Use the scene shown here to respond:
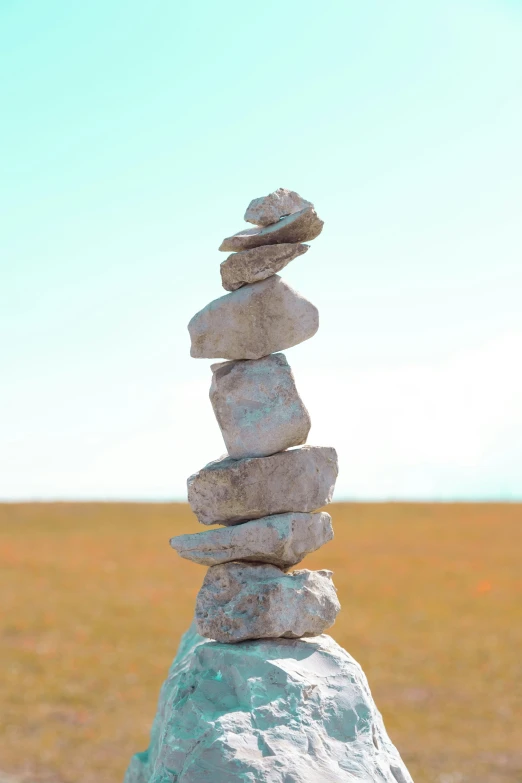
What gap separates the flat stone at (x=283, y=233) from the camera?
16.6 ft

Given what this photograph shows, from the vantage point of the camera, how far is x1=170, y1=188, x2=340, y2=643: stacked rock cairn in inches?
200

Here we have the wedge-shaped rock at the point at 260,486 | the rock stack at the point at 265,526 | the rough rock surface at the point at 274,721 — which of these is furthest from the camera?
the wedge-shaped rock at the point at 260,486

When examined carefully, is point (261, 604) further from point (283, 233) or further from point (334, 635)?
point (334, 635)

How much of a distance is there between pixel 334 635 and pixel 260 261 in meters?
15.9

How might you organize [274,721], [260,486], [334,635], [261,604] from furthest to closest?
[334,635], [260,486], [261,604], [274,721]

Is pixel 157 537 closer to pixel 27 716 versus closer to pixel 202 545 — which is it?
pixel 27 716

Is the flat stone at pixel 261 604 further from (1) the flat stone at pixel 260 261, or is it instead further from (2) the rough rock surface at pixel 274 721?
(1) the flat stone at pixel 260 261

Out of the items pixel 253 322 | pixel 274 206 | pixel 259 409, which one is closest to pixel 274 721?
→ pixel 259 409

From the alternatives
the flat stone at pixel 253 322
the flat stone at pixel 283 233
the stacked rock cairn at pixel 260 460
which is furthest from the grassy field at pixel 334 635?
the flat stone at pixel 283 233

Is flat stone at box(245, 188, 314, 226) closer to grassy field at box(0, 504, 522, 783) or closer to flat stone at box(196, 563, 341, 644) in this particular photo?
flat stone at box(196, 563, 341, 644)

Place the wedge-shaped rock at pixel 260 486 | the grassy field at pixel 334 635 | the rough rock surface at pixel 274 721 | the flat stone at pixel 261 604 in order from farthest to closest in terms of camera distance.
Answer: the grassy field at pixel 334 635 → the wedge-shaped rock at pixel 260 486 → the flat stone at pixel 261 604 → the rough rock surface at pixel 274 721

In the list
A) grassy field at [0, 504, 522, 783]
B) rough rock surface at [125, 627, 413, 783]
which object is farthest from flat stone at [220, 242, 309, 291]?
grassy field at [0, 504, 522, 783]

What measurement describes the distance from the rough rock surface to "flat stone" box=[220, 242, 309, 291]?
2387mm

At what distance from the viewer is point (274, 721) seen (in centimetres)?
462
